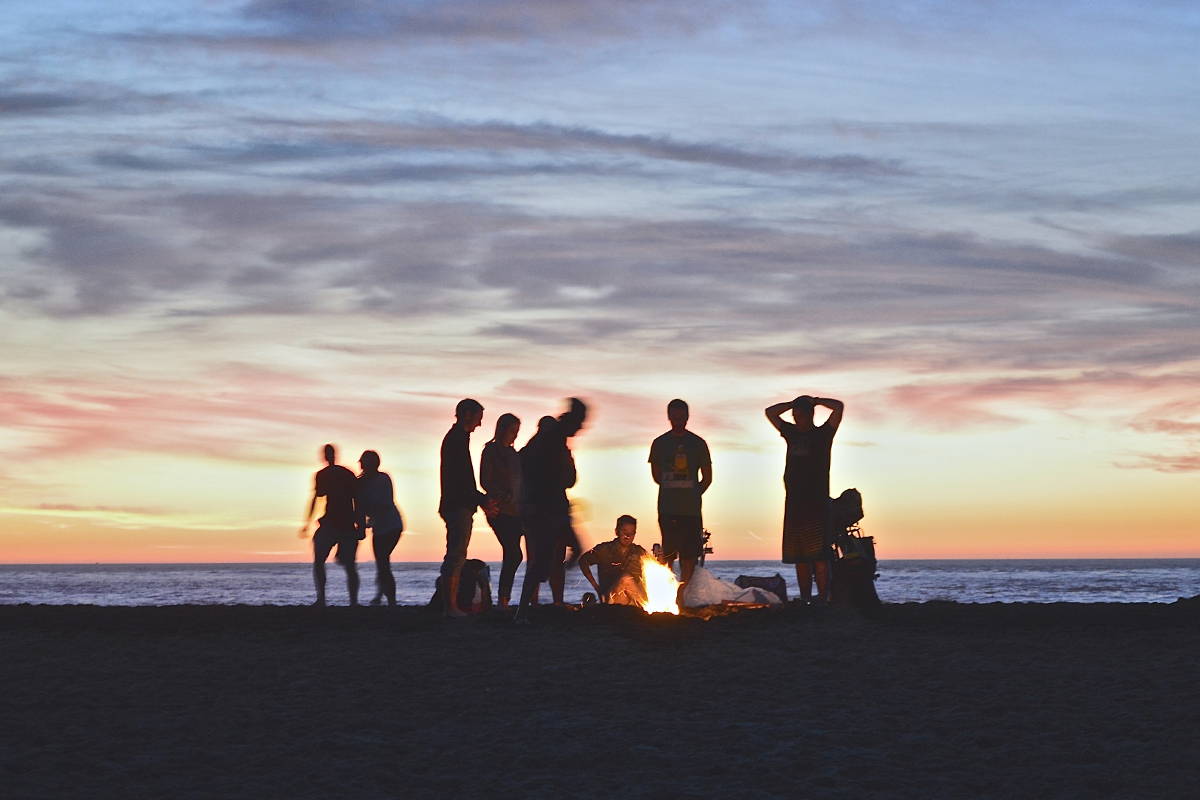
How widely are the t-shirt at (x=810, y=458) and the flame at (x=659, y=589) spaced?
1579 mm

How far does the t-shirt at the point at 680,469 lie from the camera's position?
44.8 ft

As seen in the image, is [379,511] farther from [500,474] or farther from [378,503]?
[500,474]

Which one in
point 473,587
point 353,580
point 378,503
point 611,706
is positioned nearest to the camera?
point 611,706

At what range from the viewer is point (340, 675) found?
408 inches

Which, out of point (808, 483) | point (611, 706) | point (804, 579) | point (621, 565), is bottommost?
point (611, 706)

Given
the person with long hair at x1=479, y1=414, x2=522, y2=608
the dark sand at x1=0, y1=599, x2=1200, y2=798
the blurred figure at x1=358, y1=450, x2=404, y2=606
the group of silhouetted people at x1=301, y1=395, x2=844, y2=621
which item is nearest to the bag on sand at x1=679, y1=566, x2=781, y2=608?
the group of silhouetted people at x1=301, y1=395, x2=844, y2=621

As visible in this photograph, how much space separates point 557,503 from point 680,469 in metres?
1.53

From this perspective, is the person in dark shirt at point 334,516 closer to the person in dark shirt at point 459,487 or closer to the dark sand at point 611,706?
the dark sand at point 611,706

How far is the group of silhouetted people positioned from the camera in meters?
12.8

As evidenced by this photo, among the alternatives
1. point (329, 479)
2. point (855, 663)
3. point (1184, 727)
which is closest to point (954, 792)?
point (1184, 727)

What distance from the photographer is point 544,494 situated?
41.8 feet

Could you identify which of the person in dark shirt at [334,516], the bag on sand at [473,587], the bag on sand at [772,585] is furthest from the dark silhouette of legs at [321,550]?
the bag on sand at [772,585]

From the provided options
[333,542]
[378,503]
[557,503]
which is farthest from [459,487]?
[333,542]

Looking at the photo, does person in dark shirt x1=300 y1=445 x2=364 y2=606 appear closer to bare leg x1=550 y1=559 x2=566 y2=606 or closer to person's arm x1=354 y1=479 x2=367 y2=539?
person's arm x1=354 y1=479 x2=367 y2=539
